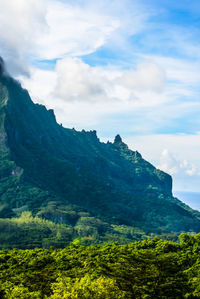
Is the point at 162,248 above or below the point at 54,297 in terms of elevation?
above

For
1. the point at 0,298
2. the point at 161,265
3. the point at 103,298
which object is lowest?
the point at 0,298

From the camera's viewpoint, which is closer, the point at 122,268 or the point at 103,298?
the point at 103,298

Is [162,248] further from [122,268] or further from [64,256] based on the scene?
[122,268]

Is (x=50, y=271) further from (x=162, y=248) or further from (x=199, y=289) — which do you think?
(x=162, y=248)

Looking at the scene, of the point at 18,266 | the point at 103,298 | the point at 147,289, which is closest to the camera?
the point at 103,298

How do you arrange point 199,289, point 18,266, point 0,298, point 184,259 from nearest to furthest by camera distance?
point 0,298 → point 199,289 → point 18,266 → point 184,259

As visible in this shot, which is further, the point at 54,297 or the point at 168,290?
the point at 168,290

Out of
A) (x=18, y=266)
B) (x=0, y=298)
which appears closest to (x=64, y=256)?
(x=18, y=266)

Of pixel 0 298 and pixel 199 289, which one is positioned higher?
pixel 199 289

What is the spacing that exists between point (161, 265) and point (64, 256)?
1753 inches

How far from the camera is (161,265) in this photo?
64500 mm

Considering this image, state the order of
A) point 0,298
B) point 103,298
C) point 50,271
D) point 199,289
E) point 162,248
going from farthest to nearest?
1. point 162,248
2. point 50,271
3. point 199,289
4. point 0,298
5. point 103,298

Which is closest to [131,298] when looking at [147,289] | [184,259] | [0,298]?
[147,289]

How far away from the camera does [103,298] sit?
5706 cm
